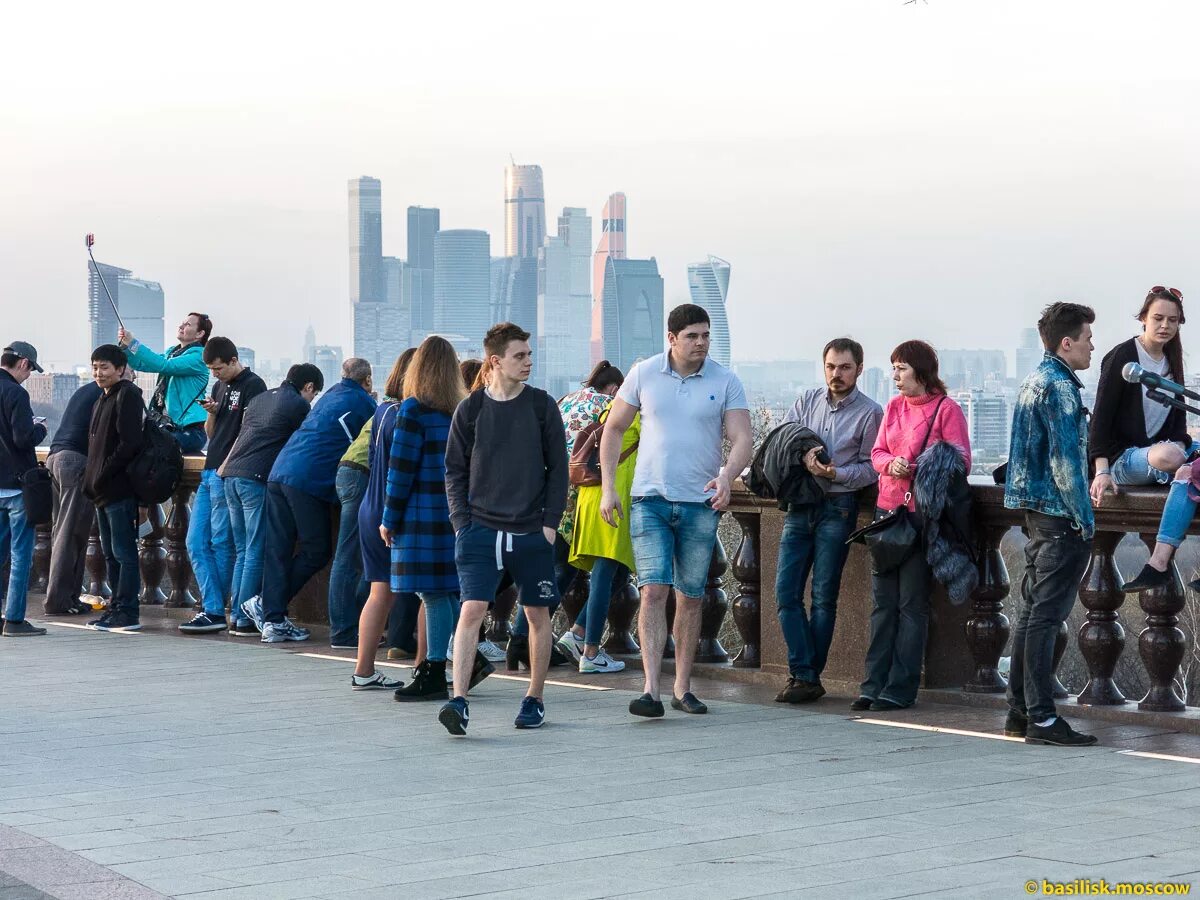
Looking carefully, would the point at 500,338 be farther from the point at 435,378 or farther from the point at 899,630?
the point at 899,630

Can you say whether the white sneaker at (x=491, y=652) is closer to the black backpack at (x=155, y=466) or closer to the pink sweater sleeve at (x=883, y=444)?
the black backpack at (x=155, y=466)

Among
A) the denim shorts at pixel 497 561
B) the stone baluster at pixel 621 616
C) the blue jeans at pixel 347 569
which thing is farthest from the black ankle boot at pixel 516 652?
the denim shorts at pixel 497 561

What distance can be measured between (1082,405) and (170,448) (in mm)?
6836

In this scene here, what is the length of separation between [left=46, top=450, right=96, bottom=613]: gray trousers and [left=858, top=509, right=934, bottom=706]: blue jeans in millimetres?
6765

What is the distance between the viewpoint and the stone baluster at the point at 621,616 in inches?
419

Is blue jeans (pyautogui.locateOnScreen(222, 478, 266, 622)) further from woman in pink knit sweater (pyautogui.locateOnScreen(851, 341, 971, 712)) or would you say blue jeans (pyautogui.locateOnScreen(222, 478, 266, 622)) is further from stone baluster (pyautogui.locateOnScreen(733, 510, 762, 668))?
woman in pink knit sweater (pyautogui.locateOnScreen(851, 341, 971, 712))

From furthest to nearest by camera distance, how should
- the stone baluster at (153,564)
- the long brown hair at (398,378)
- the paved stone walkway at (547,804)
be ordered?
the stone baluster at (153,564) < the long brown hair at (398,378) < the paved stone walkway at (547,804)

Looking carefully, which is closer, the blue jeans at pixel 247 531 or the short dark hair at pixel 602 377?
the short dark hair at pixel 602 377

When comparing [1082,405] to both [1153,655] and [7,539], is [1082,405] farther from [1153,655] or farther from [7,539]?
[7,539]

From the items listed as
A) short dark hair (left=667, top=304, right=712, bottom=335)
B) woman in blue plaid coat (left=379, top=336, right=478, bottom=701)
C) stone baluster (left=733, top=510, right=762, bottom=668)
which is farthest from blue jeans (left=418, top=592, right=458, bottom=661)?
short dark hair (left=667, top=304, right=712, bottom=335)

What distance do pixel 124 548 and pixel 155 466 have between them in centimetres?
63

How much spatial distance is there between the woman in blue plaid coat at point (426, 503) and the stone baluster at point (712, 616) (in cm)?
162

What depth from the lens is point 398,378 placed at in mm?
9883

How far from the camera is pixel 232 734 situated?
8.26 m
